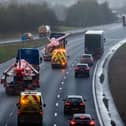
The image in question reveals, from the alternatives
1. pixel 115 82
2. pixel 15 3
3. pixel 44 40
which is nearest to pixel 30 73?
pixel 115 82

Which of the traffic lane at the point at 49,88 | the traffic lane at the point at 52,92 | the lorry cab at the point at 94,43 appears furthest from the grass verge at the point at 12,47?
the traffic lane at the point at 52,92

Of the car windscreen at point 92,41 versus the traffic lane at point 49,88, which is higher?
the car windscreen at point 92,41

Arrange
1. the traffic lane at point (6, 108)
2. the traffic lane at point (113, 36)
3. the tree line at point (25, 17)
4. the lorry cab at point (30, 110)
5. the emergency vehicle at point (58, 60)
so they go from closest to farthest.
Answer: the lorry cab at point (30, 110) < the traffic lane at point (6, 108) < the emergency vehicle at point (58, 60) < the traffic lane at point (113, 36) < the tree line at point (25, 17)

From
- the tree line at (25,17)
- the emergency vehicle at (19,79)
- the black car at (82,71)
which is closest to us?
the emergency vehicle at (19,79)

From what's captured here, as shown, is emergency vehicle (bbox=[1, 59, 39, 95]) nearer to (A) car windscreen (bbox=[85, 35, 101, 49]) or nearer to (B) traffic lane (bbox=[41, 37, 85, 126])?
(B) traffic lane (bbox=[41, 37, 85, 126])

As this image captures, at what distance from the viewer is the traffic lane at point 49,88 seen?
49.1 meters

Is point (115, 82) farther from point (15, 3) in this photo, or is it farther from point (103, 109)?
point (15, 3)

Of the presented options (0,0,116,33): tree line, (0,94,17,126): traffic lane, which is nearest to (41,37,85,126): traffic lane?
(0,94,17,126): traffic lane

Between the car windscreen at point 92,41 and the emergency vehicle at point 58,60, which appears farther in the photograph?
the car windscreen at point 92,41

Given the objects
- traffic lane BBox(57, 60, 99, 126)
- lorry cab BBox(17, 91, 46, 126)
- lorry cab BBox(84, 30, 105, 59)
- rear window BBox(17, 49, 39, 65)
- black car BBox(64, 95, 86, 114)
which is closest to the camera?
lorry cab BBox(17, 91, 46, 126)

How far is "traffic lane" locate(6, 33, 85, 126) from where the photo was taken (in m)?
49.1

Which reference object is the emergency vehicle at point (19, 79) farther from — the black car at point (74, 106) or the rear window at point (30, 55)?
the black car at point (74, 106)

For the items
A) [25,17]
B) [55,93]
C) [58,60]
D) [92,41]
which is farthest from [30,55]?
[25,17]

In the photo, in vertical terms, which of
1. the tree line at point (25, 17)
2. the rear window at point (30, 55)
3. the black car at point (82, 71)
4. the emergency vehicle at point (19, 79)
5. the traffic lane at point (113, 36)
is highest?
the tree line at point (25, 17)
